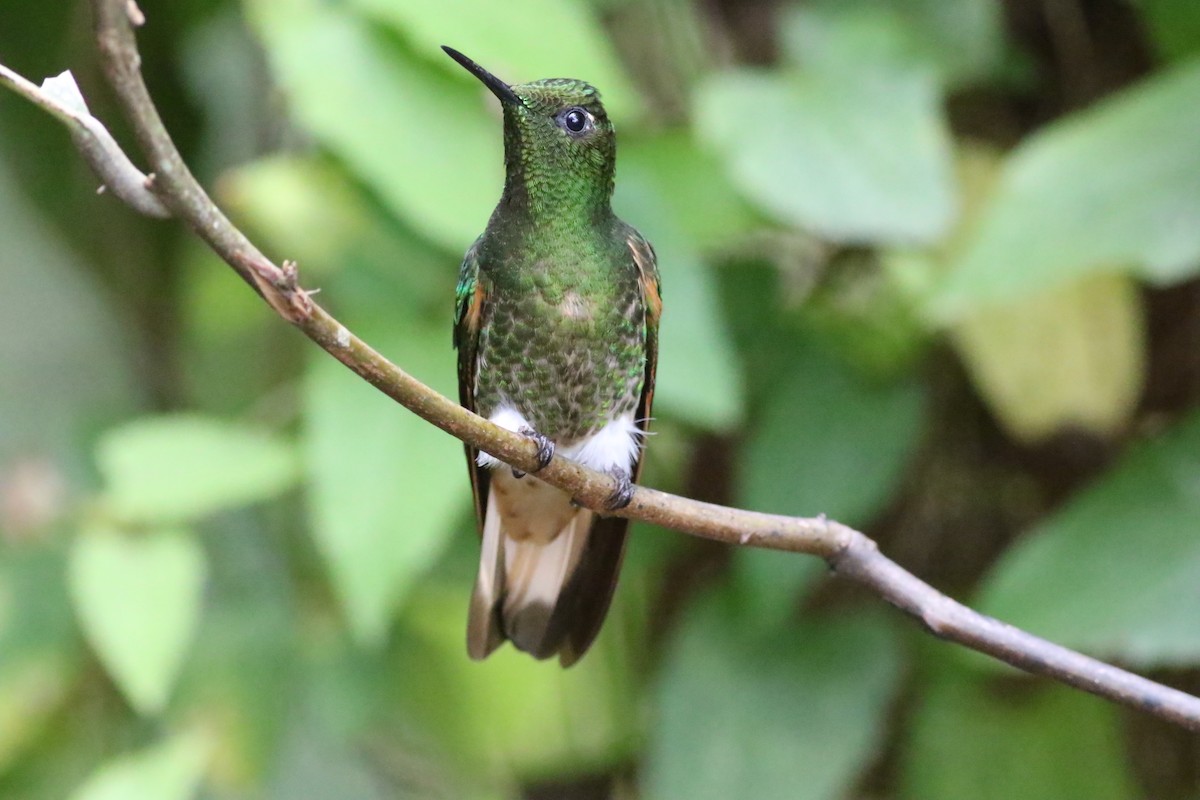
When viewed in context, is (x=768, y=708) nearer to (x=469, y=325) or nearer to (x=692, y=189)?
(x=692, y=189)

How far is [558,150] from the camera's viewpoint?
1.29 m

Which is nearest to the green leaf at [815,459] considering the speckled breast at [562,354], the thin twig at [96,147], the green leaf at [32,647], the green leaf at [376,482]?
the green leaf at [376,482]

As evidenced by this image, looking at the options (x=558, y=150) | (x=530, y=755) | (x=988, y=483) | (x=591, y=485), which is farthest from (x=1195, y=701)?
(x=530, y=755)

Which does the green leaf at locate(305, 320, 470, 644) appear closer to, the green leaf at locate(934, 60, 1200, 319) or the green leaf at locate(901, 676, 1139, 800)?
the green leaf at locate(934, 60, 1200, 319)

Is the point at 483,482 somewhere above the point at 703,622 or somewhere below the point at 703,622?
above

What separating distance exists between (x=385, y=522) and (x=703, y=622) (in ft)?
2.40

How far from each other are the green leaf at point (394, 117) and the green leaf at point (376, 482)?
0.86 feet

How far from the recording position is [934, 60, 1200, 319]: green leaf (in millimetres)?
1887

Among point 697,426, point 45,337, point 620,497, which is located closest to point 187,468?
point 697,426

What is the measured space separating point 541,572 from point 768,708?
779mm

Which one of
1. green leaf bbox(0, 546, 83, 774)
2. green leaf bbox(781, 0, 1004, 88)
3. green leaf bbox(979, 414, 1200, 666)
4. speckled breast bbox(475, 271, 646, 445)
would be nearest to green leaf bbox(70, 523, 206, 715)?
green leaf bbox(0, 546, 83, 774)

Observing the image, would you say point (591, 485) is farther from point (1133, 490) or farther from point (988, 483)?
point (988, 483)

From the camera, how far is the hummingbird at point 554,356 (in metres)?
1.31

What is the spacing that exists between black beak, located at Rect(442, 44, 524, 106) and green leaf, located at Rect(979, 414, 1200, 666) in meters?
1.15
